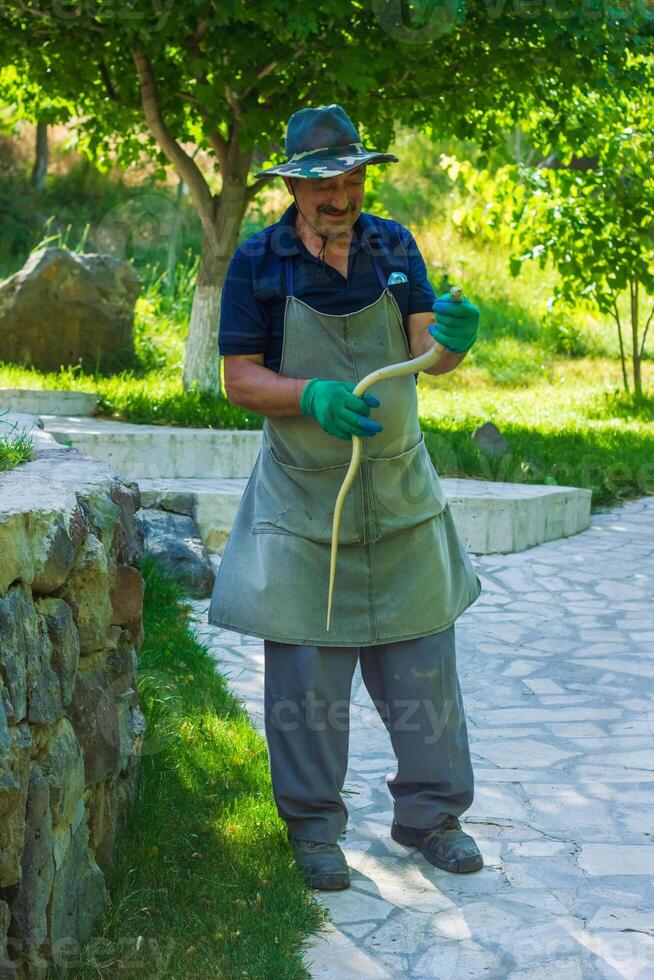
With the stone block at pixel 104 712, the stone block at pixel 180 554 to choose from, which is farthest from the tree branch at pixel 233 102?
the stone block at pixel 104 712

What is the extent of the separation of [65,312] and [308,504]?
847 centimetres

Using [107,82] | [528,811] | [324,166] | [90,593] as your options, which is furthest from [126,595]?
[107,82]

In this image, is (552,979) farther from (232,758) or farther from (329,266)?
(329,266)

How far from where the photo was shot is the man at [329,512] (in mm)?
3268

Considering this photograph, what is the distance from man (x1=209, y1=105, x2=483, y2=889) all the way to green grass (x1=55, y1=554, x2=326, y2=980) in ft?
0.59

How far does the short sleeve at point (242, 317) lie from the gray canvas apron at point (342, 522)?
85mm

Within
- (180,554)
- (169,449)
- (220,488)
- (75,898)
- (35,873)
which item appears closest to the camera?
(35,873)

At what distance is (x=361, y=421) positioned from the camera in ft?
9.93

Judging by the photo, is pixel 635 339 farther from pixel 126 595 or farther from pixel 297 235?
pixel 126 595

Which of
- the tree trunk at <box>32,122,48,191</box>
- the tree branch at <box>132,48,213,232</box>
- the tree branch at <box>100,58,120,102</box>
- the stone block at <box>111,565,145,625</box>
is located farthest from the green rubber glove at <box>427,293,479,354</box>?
the tree trunk at <box>32,122,48,191</box>

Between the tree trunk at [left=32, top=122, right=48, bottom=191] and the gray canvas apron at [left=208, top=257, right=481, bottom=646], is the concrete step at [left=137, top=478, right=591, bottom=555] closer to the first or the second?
the gray canvas apron at [left=208, top=257, right=481, bottom=646]

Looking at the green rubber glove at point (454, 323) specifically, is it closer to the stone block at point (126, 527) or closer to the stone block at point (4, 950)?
the stone block at point (126, 527)

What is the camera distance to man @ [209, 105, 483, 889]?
3268 mm

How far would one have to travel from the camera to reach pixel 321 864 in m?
3.33
